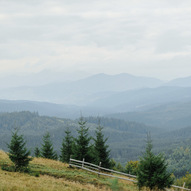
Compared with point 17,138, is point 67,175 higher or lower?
lower

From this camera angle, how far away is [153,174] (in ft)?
71.7

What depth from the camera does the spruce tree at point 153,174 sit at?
856 inches

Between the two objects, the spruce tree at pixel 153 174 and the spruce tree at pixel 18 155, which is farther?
the spruce tree at pixel 18 155

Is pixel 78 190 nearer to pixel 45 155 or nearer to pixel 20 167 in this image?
pixel 20 167

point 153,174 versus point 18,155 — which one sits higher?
point 153,174

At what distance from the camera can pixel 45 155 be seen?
53688 millimetres

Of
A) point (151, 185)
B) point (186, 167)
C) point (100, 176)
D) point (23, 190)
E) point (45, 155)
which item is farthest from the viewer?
point (186, 167)

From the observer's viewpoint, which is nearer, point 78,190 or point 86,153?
point 78,190

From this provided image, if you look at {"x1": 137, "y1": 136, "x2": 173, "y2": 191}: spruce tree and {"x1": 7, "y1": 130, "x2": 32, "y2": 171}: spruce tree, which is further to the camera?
{"x1": 7, "y1": 130, "x2": 32, "y2": 171}: spruce tree

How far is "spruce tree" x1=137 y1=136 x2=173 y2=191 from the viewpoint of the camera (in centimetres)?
2175

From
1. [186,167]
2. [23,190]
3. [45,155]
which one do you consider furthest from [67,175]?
[186,167]

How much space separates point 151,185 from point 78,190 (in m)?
7.46

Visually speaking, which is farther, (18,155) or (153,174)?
(18,155)

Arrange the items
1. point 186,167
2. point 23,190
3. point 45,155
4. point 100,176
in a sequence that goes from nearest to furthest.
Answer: point 23,190, point 100,176, point 45,155, point 186,167
